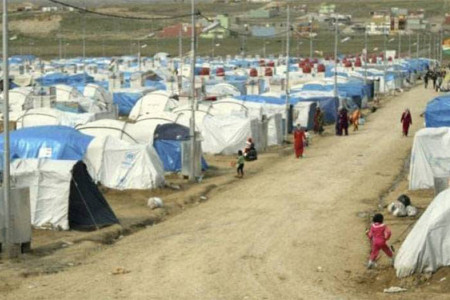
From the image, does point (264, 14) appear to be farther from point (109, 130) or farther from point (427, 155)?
point (427, 155)

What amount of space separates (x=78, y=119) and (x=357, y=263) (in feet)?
71.8

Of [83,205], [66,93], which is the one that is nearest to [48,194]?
[83,205]

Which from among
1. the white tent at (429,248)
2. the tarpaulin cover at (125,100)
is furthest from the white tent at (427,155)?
the tarpaulin cover at (125,100)

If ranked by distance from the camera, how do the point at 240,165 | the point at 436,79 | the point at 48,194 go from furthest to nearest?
the point at 436,79
the point at 240,165
the point at 48,194

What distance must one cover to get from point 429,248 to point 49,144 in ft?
45.7

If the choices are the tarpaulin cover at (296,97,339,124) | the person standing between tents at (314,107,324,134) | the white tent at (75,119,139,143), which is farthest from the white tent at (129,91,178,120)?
the white tent at (75,119,139,143)

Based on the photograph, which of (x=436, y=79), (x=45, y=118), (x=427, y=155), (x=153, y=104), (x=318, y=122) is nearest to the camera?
(x=427, y=155)

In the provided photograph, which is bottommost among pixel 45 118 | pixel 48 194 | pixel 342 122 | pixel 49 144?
pixel 342 122

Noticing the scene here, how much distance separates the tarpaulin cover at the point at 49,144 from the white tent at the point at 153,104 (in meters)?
21.8

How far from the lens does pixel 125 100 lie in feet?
188

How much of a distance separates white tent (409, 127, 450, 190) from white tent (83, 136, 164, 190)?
6789mm

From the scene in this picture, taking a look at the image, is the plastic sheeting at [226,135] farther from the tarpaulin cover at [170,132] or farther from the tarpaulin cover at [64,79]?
the tarpaulin cover at [64,79]

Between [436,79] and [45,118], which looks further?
[436,79]

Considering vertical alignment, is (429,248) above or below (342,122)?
above
